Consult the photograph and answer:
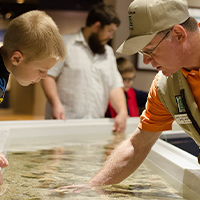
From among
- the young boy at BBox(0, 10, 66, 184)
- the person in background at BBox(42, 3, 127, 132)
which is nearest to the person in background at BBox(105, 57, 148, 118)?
the person in background at BBox(42, 3, 127, 132)

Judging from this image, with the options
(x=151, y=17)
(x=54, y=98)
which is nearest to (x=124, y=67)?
(x=54, y=98)

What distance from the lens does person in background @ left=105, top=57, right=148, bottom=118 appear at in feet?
11.2

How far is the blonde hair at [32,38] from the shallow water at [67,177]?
48 cm

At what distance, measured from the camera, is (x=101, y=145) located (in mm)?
2168

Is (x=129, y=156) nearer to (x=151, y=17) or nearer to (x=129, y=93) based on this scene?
(x=151, y=17)

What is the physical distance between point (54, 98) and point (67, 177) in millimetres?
1117

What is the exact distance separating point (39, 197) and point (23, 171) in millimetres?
363

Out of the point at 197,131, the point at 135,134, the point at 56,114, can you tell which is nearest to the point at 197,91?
the point at 197,131

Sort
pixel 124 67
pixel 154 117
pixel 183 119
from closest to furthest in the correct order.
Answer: pixel 183 119 < pixel 154 117 < pixel 124 67

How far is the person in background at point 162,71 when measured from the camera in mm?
1244

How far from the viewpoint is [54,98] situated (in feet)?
8.64

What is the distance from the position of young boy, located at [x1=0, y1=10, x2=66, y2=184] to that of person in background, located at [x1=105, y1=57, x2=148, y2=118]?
1.80m

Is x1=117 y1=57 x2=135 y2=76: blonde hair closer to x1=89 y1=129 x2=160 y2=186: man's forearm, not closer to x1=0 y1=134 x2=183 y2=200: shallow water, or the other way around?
x1=0 y1=134 x2=183 y2=200: shallow water

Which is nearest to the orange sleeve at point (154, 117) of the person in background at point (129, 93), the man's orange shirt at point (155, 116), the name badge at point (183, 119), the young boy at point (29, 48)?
the man's orange shirt at point (155, 116)
